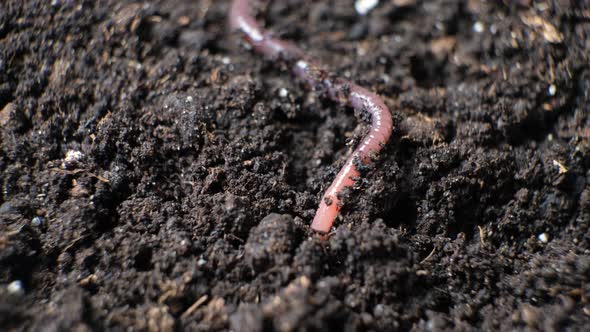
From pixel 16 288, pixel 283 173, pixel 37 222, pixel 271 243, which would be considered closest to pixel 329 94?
pixel 283 173

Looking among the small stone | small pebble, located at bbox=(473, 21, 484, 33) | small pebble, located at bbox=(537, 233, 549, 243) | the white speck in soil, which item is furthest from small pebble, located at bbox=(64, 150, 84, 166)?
small pebble, located at bbox=(473, 21, 484, 33)

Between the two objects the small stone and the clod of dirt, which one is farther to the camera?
the small stone

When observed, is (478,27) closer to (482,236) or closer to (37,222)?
(482,236)

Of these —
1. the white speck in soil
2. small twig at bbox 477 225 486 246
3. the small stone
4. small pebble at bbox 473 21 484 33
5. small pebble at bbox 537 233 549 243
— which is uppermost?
small pebble at bbox 473 21 484 33

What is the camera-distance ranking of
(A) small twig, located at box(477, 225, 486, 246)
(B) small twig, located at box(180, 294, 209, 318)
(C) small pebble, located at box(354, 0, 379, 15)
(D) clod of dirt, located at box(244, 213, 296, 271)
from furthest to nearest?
(C) small pebble, located at box(354, 0, 379, 15) < (A) small twig, located at box(477, 225, 486, 246) < (D) clod of dirt, located at box(244, 213, 296, 271) < (B) small twig, located at box(180, 294, 209, 318)

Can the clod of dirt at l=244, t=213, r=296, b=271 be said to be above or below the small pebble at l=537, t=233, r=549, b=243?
above

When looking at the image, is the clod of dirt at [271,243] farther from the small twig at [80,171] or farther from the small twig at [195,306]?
the small twig at [80,171]

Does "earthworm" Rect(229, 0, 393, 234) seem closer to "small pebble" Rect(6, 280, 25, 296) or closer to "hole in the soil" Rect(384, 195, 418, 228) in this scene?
"hole in the soil" Rect(384, 195, 418, 228)
